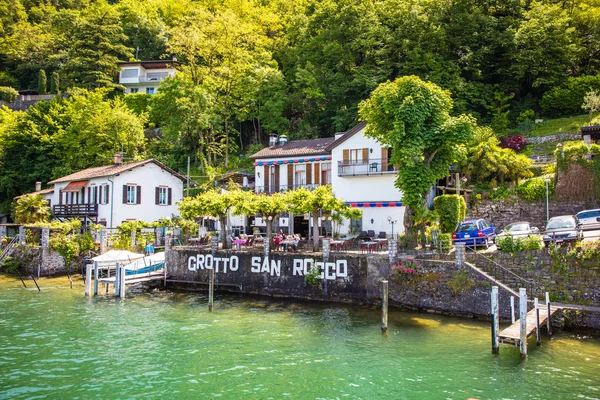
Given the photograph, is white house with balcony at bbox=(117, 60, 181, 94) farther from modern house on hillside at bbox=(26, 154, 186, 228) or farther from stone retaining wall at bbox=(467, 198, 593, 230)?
stone retaining wall at bbox=(467, 198, 593, 230)

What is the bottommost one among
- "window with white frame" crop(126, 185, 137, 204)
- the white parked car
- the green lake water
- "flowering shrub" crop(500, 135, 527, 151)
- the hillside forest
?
the green lake water

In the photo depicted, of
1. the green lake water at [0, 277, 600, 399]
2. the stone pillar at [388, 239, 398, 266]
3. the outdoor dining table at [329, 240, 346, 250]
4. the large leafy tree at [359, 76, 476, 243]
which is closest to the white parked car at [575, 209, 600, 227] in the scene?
the large leafy tree at [359, 76, 476, 243]

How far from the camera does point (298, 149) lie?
1604 inches

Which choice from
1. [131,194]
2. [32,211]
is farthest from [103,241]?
[32,211]

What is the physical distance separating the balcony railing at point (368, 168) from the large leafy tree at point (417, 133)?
7.08 m

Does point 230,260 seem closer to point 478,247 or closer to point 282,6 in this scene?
point 478,247

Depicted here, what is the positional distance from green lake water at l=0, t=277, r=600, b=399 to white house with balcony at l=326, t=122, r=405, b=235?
1066 cm

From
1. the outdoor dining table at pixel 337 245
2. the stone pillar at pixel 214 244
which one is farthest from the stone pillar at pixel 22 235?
the outdoor dining table at pixel 337 245

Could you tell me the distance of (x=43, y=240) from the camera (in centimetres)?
3753

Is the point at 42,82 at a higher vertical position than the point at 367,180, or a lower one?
higher

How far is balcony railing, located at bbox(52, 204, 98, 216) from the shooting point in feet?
137

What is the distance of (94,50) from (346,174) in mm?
52301

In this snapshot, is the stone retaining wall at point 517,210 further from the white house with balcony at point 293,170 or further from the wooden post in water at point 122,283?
the wooden post in water at point 122,283

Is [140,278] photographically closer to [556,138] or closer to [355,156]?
[355,156]
